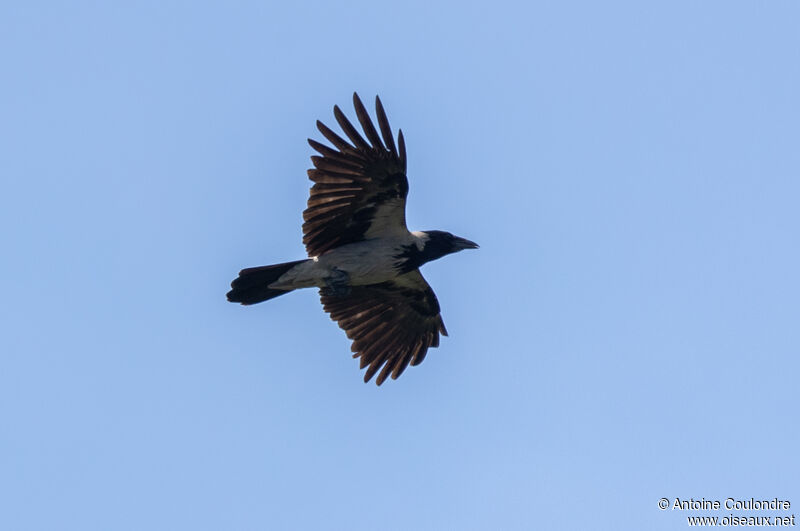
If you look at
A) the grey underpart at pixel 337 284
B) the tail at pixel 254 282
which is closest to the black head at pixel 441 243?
the grey underpart at pixel 337 284

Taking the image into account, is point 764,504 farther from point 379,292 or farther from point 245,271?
point 245,271

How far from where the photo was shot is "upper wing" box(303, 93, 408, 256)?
46.0 ft

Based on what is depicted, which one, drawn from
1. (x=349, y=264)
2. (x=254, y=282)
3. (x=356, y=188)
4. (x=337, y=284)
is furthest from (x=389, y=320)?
(x=356, y=188)

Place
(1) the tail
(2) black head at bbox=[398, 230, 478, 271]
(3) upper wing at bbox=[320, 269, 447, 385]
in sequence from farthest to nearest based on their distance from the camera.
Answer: (3) upper wing at bbox=[320, 269, 447, 385] < (2) black head at bbox=[398, 230, 478, 271] < (1) the tail

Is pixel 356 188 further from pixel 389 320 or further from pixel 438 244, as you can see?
pixel 389 320

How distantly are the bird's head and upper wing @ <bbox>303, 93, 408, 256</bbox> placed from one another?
458 mm

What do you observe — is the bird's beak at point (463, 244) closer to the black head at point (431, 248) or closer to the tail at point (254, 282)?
the black head at point (431, 248)

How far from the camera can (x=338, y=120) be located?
14.0 meters

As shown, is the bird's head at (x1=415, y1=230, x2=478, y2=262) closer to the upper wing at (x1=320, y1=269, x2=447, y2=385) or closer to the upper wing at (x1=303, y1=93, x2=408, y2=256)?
the upper wing at (x1=303, y1=93, x2=408, y2=256)

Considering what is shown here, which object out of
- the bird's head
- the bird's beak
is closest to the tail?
the bird's head

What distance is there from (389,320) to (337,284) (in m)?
1.87

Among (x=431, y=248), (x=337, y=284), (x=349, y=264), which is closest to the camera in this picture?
(x=349, y=264)

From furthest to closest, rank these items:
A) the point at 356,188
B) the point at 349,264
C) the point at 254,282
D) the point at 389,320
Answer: the point at 389,320
the point at 349,264
the point at 254,282
the point at 356,188

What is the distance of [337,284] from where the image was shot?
15.2 m
